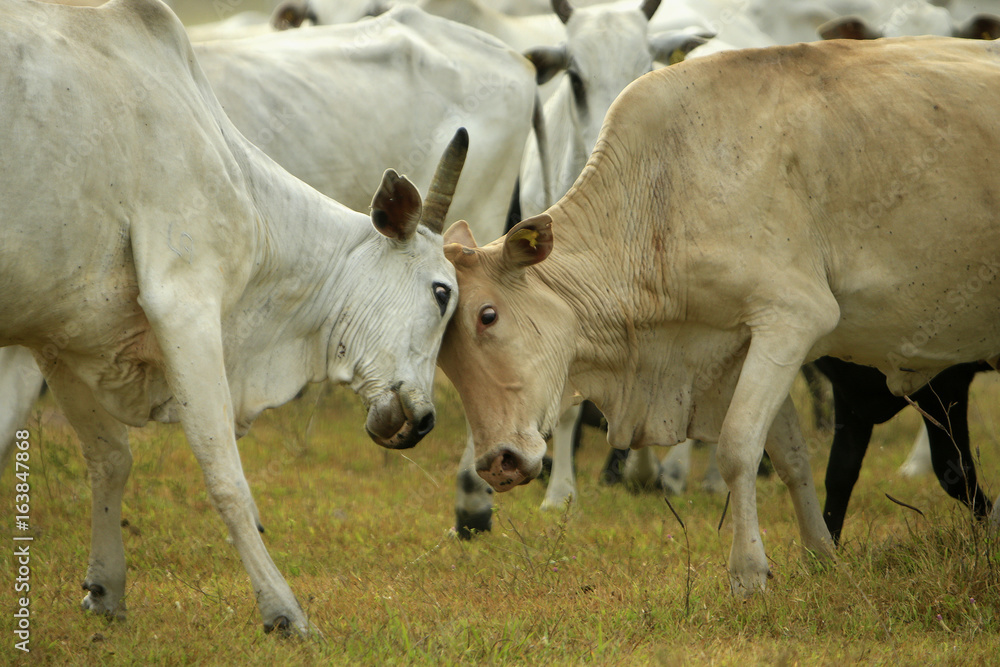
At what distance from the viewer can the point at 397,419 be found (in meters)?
4.09

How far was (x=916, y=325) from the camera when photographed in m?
4.36

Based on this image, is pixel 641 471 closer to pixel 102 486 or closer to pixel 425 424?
pixel 425 424

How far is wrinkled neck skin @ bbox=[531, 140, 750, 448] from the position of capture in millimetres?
4305

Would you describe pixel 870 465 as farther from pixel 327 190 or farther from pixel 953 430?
pixel 327 190

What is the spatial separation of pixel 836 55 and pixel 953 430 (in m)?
1.71

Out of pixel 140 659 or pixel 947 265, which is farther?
pixel 947 265

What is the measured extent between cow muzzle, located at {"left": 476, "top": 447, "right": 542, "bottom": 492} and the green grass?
445 mm

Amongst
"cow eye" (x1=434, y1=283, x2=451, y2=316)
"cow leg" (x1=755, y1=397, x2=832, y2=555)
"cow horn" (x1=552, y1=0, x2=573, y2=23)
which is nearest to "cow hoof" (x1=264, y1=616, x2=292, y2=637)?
"cow eye" (x1=434, y1=283, x2=451, y2=316)

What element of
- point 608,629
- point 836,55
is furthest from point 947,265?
point 608,629

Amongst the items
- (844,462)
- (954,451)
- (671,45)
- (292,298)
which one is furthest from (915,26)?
(292,298)

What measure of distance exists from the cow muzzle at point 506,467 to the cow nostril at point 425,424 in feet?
0.72

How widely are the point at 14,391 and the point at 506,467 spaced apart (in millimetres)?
2124

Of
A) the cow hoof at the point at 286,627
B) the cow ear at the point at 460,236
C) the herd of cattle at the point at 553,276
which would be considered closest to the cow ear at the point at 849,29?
the herd of cattle at the point at 553,276

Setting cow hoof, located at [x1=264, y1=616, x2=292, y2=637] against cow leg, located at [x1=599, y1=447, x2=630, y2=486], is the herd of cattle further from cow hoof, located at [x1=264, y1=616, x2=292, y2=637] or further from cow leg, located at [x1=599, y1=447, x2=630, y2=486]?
cow leg, located at [x1=599, y1=447, x2=630, y2=486]
